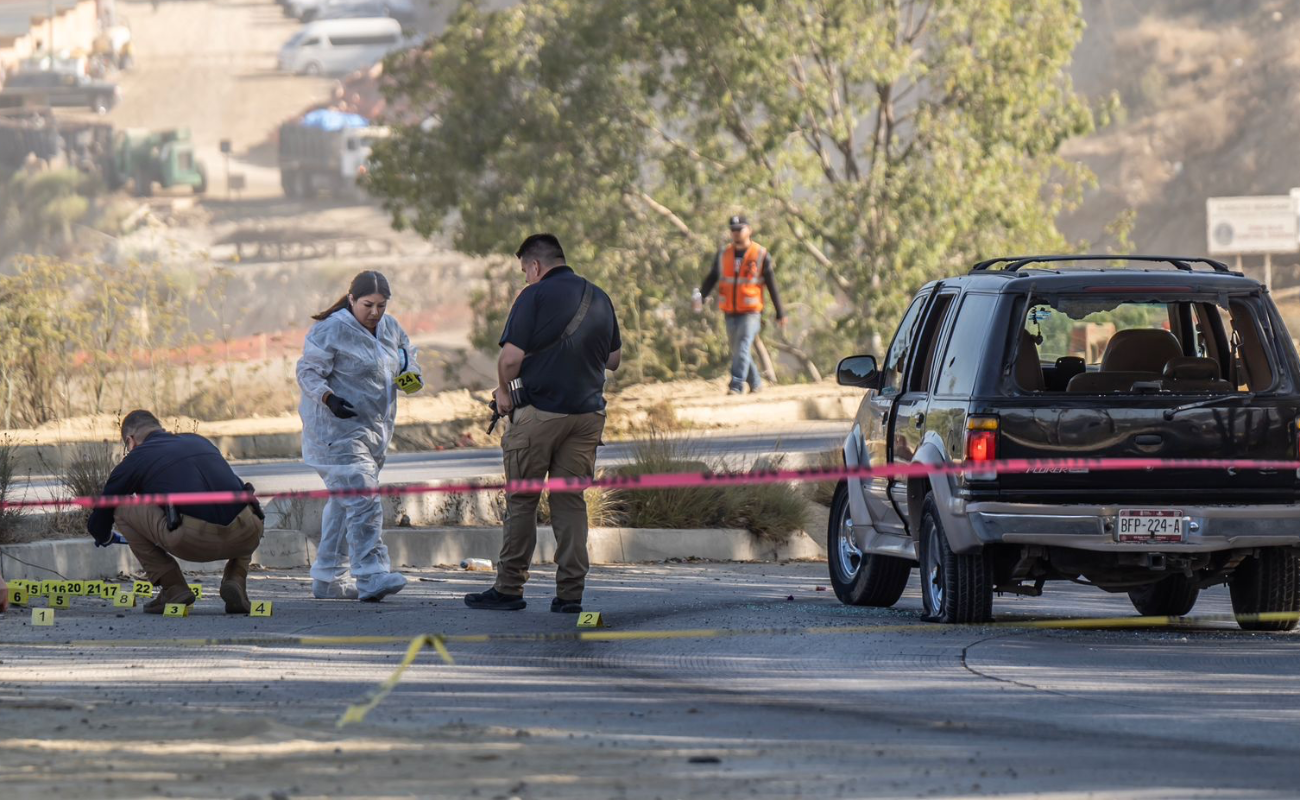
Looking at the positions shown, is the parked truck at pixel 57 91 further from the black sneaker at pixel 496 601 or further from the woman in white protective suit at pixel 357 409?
the black sneaker at pixel 496 601

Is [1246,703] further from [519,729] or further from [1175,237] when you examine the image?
[1175,237]

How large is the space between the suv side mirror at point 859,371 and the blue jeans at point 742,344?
37.1 ft

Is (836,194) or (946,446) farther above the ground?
(836,194)

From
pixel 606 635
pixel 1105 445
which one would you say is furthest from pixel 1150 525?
pixel 606 635

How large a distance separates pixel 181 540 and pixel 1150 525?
4.97 m

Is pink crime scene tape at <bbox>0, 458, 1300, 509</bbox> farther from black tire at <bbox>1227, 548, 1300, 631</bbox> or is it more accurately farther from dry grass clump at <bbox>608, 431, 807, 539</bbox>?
dry grass clump at <bbox>608, 431, 807, 539</bbox>

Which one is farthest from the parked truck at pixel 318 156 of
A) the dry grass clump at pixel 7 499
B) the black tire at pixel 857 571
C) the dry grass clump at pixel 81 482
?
the black tire at pixel 857 571

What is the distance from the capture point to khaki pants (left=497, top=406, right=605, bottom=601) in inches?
434

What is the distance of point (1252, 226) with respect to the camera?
57.0 metres

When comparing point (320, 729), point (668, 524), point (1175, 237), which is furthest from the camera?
point (1175, 237)

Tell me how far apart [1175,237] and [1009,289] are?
56.7m

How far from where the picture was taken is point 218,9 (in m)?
78.8

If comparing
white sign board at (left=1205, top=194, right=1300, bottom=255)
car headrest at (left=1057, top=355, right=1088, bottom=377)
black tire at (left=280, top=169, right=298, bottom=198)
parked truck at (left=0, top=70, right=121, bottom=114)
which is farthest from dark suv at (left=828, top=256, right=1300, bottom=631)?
parked truck at (left=0, top=70, right=121, bottom=114)

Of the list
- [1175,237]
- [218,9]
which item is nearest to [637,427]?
[1175,237]
